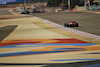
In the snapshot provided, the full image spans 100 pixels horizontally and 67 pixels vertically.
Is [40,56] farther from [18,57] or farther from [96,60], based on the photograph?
[96,60]

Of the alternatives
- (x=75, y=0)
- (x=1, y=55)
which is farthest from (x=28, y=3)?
(x=1, y=55)

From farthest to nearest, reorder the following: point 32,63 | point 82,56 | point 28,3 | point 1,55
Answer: point 28,3
point 1,55
point 82,56
point 32,63

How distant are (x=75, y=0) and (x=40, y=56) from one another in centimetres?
9077

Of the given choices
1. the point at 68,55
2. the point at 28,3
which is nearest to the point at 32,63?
the point at 68,55

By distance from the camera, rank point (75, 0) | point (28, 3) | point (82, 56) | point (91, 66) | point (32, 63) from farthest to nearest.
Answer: point (28, 3) < point (75, 0) < point (82, 56) < point (32, 63) < point (91, 66)

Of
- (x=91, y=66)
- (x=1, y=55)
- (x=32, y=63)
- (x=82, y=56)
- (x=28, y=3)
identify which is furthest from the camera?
(x=28, y=3)

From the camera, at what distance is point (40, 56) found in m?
12.1

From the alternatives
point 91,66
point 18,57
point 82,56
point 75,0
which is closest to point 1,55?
point 18,57

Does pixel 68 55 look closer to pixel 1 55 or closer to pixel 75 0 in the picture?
pixel 1 55

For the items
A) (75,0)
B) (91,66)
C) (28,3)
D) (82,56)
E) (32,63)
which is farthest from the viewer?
(28,3)

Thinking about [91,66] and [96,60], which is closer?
[91,66]

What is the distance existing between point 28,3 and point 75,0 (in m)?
76.1

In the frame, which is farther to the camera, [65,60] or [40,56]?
[40,56]

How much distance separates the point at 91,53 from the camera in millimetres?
12539
